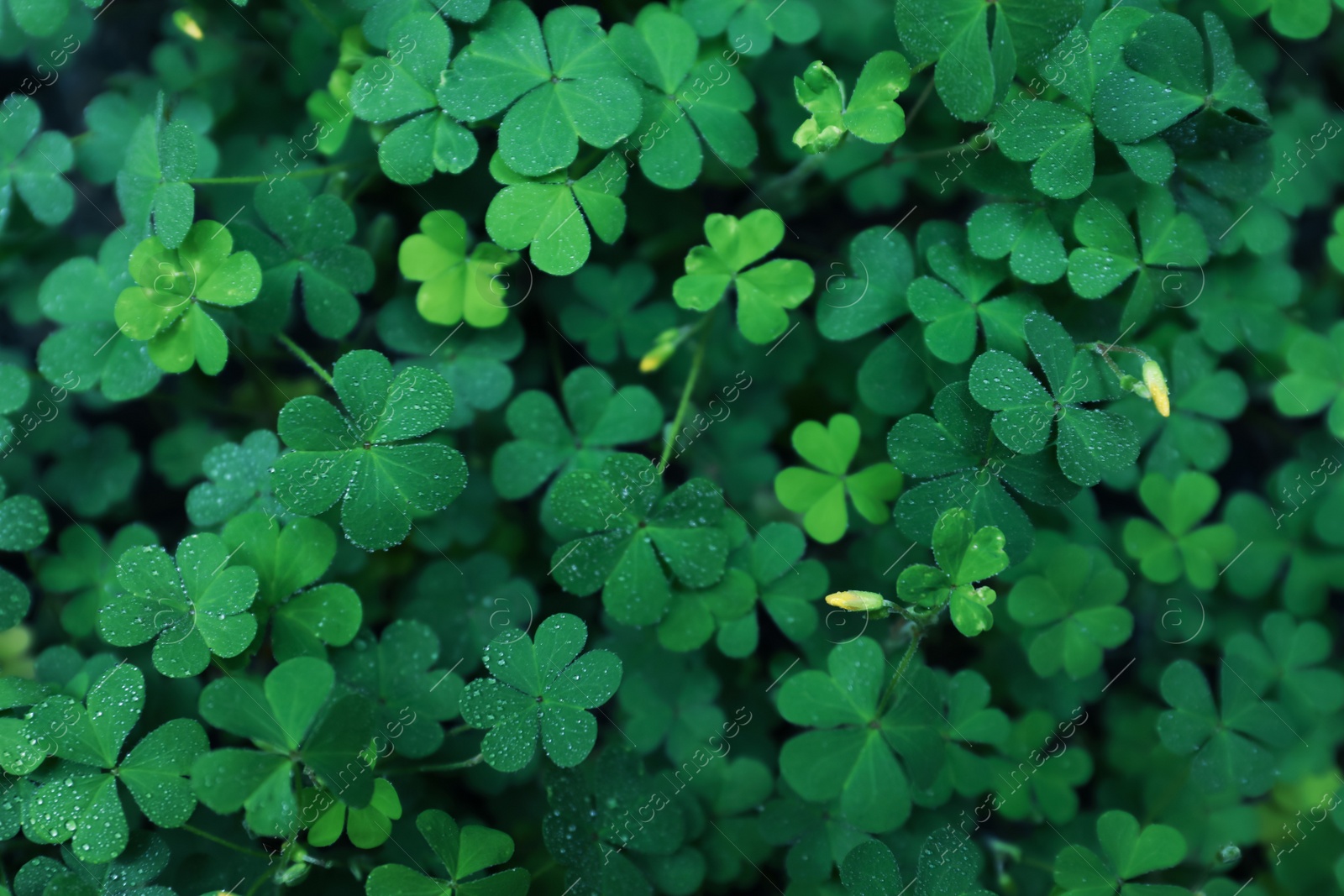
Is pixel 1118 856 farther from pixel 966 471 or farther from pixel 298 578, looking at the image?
pixel 298 578

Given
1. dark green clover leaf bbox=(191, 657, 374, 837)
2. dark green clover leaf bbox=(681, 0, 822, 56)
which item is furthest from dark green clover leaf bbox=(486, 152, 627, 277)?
dark green clover leaf bbox=(191, 657, 374, 837)

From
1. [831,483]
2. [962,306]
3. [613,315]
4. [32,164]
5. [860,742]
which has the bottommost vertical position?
[860,742]

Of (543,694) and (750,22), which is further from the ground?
(750,22)

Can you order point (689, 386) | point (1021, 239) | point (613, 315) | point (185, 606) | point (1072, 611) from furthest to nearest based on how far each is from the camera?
point (613, 315), point (1072, 611), point (689, 386), point (1021, 239), point (185, 606)

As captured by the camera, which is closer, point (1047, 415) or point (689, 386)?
point (1047, 415)

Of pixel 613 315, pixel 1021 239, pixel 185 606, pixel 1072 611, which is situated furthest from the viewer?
pixel 613 315

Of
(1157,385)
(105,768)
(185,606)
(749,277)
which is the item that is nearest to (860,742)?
(1157,385)

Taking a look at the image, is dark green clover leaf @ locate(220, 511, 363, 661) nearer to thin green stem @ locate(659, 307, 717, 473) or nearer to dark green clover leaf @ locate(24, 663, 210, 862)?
dark green clover leaf @ locate(24, 663, 210, 862)

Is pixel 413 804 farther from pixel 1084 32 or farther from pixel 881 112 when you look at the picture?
pixel 1084 32

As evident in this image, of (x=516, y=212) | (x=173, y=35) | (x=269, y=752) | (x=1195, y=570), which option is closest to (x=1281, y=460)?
(x=1195, y=570)
